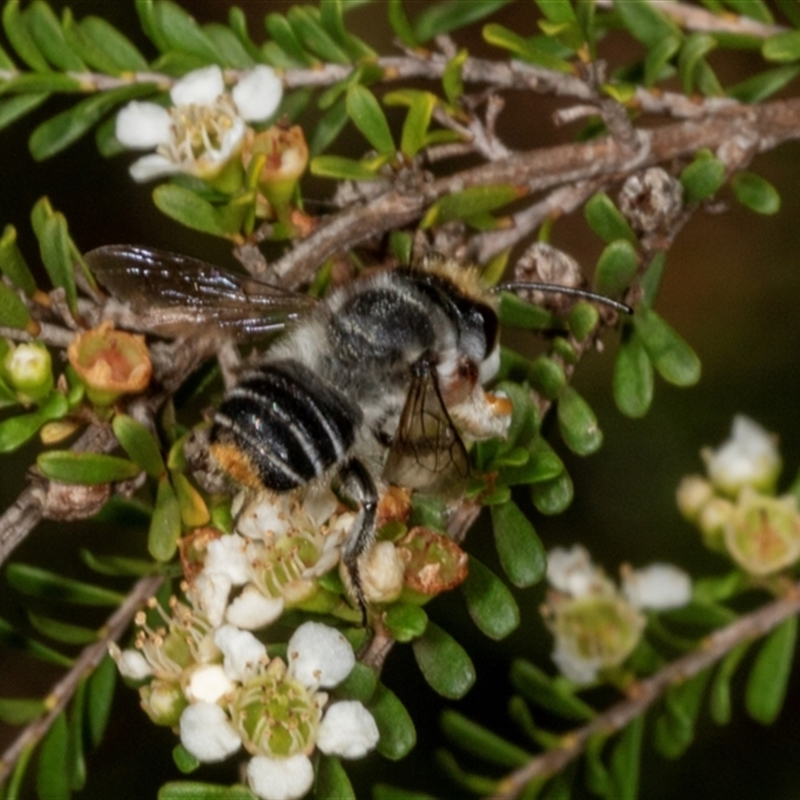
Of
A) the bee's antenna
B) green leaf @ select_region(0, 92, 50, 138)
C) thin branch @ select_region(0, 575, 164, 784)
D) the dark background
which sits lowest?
the dark background

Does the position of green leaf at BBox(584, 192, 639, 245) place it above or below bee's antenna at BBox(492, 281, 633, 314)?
above

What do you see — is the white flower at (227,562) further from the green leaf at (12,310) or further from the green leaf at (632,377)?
the green leaf at (632,377)

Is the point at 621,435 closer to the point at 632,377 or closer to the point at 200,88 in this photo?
the point at 632,377

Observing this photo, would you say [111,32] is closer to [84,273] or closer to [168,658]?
[84,273]

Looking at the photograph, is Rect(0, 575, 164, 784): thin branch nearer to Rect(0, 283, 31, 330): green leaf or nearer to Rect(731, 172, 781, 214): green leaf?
Rect(0, 283, 31, 330): green leaf

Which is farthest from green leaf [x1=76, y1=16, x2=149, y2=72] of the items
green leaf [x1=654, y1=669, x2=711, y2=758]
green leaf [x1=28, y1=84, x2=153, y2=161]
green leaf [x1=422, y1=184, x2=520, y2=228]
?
green leaf [x1=654, y1=669, x2=711, y2=758]

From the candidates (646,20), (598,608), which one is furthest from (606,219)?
(598,608)
